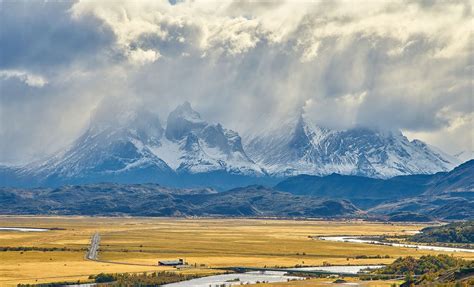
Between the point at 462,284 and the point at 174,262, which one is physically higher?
the point at 174,262

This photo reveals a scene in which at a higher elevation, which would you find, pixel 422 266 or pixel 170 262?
pixel 170 262

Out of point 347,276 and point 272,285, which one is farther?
point 347,276

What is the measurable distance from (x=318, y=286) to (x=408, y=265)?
31.9 meters

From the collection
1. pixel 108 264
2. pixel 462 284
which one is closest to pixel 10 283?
pixel 108 264

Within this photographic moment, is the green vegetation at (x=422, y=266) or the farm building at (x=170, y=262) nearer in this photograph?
the green vegetation at (x=422, y=266)

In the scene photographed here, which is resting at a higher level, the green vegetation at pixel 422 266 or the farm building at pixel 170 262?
the farm building at pixel 170 262

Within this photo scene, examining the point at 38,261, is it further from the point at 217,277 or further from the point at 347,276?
the point at 347,276

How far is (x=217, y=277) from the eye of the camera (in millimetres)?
170250

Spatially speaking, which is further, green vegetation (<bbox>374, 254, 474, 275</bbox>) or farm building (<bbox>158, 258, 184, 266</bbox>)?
farm building (<bbox>158, 258, 184, 266</bbox>)

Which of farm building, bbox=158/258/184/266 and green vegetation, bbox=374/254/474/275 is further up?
farm building, bbox=158/258/184/266

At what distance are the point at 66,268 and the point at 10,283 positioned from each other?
29.2 meters

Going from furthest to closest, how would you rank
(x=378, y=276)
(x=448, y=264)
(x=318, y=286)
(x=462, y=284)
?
(x=448, y=264) → (x=378, y=276) → (x=318, y=286) → (x=462, y=284)

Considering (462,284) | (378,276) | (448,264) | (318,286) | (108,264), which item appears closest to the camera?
(462,284)

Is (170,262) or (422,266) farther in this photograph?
(170,262)
